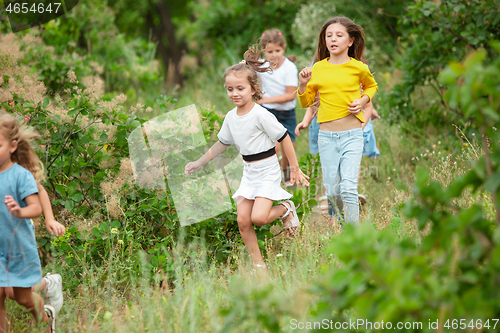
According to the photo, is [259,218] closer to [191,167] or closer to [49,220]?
[191,167]

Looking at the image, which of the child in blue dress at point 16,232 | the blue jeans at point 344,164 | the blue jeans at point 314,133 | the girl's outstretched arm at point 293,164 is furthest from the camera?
the blue jeans at point 314,133

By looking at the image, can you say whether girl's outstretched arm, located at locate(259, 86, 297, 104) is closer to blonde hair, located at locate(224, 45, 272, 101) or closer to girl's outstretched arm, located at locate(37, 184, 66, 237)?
blonde hair, located at locate(224, 45, 272, 101)

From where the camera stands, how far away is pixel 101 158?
3.55m

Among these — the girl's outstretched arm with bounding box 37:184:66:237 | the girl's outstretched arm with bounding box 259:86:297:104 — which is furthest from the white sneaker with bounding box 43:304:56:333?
the girl's outstretched arm with bounding box 259:86:297:104

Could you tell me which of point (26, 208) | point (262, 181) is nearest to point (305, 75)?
point (262, 181)

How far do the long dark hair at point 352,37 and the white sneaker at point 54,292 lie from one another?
2.86 metres

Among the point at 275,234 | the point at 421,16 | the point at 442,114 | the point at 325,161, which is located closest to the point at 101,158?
the point at 275,234

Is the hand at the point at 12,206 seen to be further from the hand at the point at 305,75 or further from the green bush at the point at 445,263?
the hand at the point at 305,75

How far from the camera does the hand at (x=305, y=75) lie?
3572mm

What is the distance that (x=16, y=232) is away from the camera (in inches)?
96.6

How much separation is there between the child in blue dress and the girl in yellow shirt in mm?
2240

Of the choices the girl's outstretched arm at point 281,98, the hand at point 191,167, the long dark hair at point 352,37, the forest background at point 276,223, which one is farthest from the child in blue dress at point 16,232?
the girl's outstretched arm at point 281,98

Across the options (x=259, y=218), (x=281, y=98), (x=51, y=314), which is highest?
(x=281, y=98)

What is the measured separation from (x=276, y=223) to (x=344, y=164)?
772 mm
